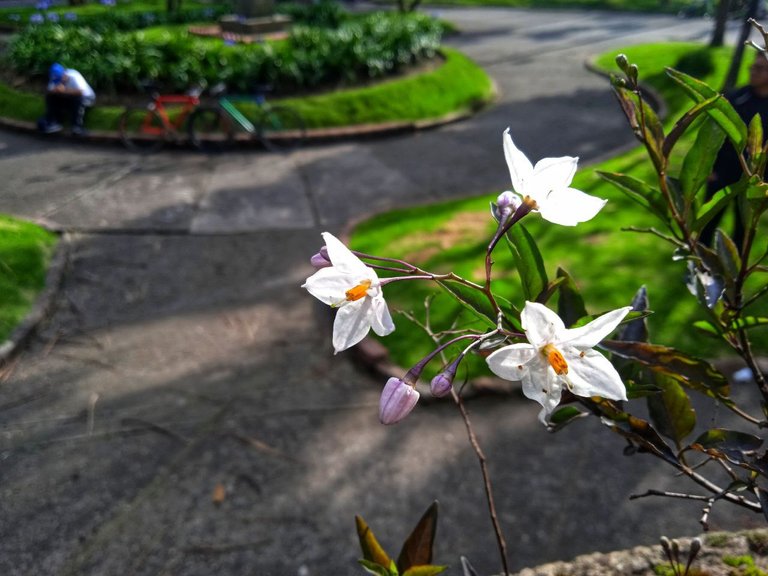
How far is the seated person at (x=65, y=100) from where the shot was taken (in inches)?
368

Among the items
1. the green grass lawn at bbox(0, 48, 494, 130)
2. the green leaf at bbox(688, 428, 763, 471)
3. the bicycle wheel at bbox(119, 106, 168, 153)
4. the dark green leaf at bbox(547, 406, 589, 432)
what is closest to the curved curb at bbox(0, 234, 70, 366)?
the bicycle wheel at bbox(119, 106, 168, 153)

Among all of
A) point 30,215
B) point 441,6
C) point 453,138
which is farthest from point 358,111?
point 441,6

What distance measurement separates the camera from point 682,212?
1644mm

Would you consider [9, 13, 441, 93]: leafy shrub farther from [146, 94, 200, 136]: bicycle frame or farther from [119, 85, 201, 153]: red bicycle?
[146, 94, 200, 136]: bicycle frame

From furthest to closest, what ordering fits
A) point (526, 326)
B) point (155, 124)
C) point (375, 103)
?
point (375, 103) → point (155, 124) → point (526, 326)

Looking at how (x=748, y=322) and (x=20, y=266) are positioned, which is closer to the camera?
(x=748, y=322)

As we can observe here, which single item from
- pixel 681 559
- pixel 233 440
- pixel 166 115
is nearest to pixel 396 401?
pixel 681 559

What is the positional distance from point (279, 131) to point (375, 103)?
1.85m

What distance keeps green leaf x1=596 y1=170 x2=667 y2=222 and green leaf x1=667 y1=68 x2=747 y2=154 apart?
20 cm

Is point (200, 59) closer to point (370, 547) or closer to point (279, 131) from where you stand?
point (279, 131)

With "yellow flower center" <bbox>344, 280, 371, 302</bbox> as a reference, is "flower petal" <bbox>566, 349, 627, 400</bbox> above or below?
below

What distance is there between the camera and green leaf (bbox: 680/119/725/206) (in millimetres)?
1597

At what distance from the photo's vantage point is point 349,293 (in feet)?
3.76

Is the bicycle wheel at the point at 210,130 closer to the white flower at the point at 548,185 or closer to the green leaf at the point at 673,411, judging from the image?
the green leaf at the point at 673,411
